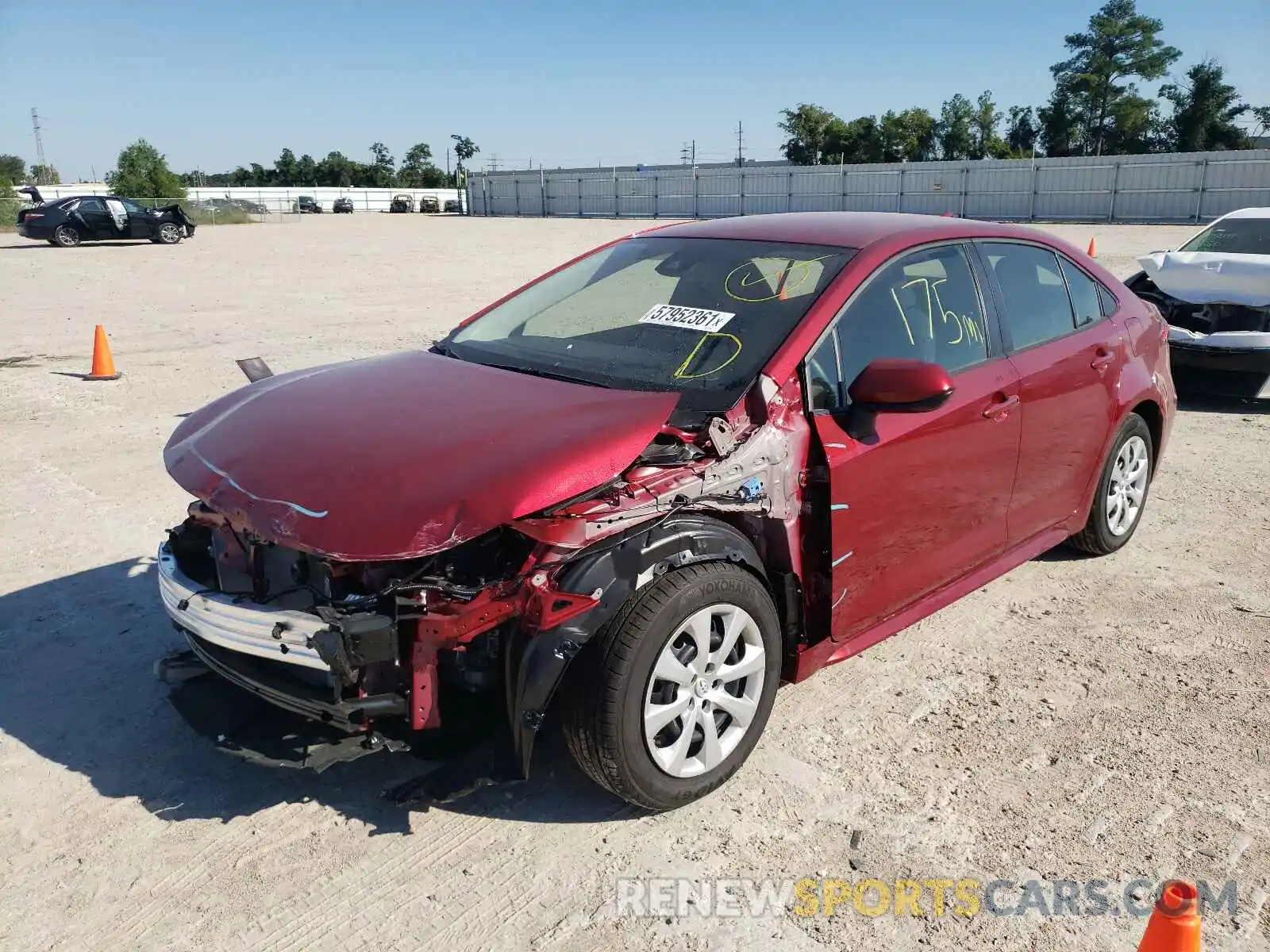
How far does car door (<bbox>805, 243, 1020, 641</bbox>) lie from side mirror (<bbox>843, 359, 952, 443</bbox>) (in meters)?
0.05

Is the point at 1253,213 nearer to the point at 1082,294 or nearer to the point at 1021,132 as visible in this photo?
the point at 1082,294

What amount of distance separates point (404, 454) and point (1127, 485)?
391cm

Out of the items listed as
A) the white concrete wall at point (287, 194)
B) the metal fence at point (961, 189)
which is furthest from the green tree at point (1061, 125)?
the white concrete wall at point (287, 194)

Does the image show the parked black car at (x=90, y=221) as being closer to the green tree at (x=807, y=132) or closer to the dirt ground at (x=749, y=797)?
the dirt ground at (x=749, y=797)

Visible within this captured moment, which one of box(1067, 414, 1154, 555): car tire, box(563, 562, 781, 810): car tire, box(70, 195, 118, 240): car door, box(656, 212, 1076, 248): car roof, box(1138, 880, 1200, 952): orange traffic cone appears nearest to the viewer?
box(1138, 880, 1200, 952): orange traffic cone

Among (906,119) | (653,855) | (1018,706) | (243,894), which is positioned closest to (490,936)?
(653,855)

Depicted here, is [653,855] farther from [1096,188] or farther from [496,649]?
[1096,188]

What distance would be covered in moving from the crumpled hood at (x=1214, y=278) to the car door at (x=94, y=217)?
29.4 meters

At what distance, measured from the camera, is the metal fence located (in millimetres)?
36781

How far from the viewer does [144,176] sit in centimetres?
5766

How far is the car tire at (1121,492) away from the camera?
16.2 ft

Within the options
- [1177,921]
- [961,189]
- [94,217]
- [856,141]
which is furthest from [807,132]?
[1177,921]

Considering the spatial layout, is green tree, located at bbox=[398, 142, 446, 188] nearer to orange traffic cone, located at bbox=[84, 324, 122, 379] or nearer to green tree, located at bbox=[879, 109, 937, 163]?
green tree, located at bbox=[879, 109, 937, 163]

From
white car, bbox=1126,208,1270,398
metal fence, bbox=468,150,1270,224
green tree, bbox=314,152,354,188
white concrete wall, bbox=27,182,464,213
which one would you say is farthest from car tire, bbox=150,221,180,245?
green tree, bbox=314,152,354,188
